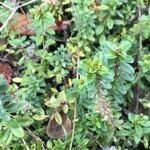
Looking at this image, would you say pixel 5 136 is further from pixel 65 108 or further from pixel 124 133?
pixel 124 133

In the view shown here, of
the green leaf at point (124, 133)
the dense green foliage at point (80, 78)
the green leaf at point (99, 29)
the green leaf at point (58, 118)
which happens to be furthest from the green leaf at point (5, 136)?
the green leaf at point (99, 29)

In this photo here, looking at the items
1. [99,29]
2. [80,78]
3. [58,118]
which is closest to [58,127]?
[58,118]

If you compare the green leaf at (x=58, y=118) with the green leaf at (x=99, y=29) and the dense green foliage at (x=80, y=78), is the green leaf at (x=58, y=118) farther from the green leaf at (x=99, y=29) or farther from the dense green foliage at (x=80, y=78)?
the green leaf at (x=99, y=29)

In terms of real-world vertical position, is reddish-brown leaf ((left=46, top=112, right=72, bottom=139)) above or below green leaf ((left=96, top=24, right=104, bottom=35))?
below

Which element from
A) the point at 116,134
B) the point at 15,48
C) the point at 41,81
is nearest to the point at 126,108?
the point at 116,134

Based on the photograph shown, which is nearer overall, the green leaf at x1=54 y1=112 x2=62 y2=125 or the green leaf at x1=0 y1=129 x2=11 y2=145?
the green leaf at x1=0 y1=129 x2=11 y2=145

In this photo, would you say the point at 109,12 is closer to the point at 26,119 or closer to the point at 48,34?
the point at 48,34

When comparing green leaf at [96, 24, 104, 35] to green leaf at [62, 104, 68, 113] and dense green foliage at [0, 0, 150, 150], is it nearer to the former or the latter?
dense green foliage at [0, 0, 150, 150]

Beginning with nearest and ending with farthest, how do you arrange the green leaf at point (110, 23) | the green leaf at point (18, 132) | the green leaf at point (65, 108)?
the green leaf at point (18, 132)
the green leaf at point (65, 108)
the green leaf at point (110, 23)

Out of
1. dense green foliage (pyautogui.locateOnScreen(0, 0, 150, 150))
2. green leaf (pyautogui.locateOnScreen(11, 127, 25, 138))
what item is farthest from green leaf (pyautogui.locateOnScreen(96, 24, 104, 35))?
green leaf (pyautogui.locateOnScreen(11, 127, 25, 138))
